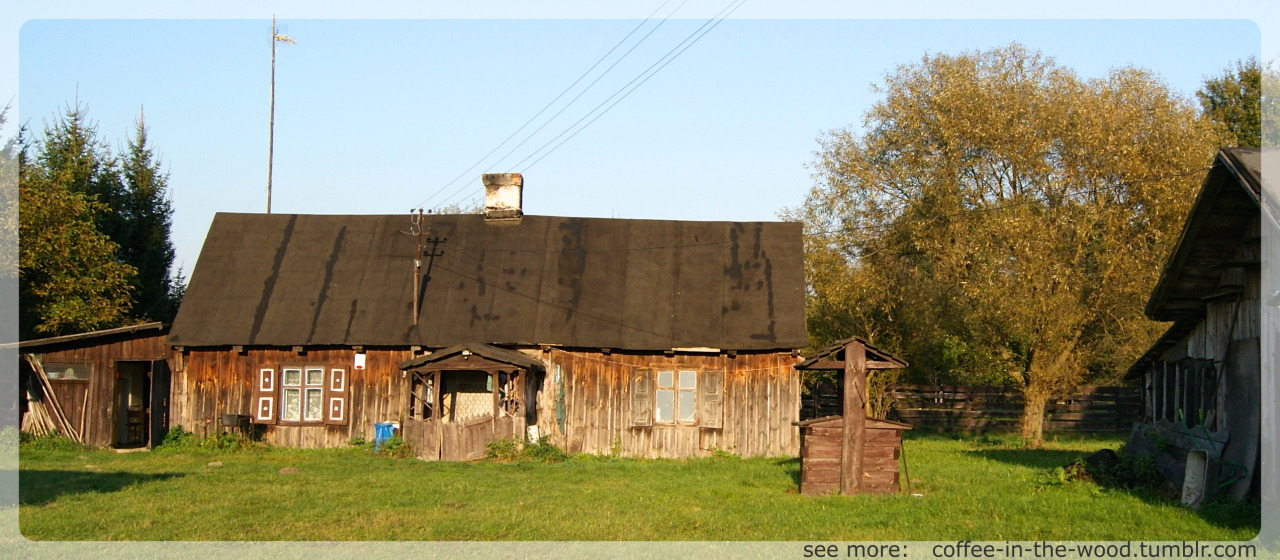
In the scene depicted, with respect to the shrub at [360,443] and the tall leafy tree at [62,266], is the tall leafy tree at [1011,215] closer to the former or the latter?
the shrub at [360,443]

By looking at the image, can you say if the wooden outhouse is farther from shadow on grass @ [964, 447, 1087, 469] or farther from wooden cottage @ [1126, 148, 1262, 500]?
shadow on grass @ [964, 447, 1087, 469]

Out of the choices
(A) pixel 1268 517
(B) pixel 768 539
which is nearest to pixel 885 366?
(B) pixel 768 539

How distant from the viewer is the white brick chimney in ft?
87.9

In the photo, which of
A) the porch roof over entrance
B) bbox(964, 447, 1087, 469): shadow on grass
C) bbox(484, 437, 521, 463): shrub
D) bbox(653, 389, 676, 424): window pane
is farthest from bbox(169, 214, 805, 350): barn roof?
bbox(964, 447, 1087, 469): shadow on grass

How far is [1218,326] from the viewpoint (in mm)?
14305

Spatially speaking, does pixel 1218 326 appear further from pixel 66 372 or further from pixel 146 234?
pixel 146 234

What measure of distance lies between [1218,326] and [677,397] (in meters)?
11.3

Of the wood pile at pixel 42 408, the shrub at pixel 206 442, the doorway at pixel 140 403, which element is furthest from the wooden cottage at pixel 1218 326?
the wood pile at pixel 42 408

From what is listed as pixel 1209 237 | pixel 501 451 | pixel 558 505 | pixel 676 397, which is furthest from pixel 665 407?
pixel 1209 237

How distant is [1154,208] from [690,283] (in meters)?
10.4

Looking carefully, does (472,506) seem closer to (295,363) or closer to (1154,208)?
(295,363)

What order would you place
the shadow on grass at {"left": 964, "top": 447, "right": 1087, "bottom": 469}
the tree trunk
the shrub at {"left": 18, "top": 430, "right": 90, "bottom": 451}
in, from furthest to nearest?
the tree trunk < the shrub at {"left": 18, "top": 430, "right": 90, "bottom": 451} < the shadow on grass at {"left": 964, "top": 447, "right": 1087, "bottom": 469}

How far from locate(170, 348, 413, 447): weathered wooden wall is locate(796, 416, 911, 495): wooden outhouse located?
35.7ft

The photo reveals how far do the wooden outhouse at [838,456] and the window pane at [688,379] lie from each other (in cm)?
762
